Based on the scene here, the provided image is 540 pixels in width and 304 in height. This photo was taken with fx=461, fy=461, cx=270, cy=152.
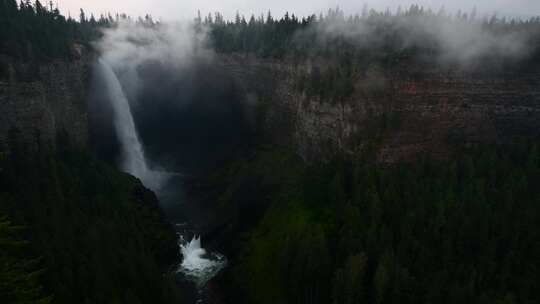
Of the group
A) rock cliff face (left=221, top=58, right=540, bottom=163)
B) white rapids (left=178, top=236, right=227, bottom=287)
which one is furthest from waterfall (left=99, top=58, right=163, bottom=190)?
rock cliff face (left=221, top=58, right=540, bottom=163)

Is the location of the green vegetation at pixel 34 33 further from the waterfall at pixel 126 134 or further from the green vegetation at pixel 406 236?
the green vegetation at pixel 406 236

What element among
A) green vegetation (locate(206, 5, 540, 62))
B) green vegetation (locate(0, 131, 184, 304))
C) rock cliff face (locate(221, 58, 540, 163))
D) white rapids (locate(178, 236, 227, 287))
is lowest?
white rapids (locate(178, 236, 227, 287))

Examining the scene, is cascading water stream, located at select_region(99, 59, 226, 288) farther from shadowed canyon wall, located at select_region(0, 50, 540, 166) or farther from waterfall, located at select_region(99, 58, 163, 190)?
shadowed canyon wall, located at select_region(0, 50, 540, 166)

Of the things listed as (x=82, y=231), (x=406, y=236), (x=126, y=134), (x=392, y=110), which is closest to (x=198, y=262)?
(x=82, y=231)

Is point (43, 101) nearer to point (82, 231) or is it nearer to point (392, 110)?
point (82, 231)

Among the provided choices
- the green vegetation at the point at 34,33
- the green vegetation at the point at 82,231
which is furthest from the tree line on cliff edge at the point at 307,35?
the green vegetation at the point at 82,231

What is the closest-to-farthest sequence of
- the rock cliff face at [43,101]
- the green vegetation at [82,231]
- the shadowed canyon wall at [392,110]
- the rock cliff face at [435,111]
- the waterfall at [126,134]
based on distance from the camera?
1. the green vegetation at [82,231]
2. the rock cliff face at [43,101]
3. the shadowed canyon wall at [392,110]
4. the rock cliff face at [435,111]
5. the waterfall at [126,134]
